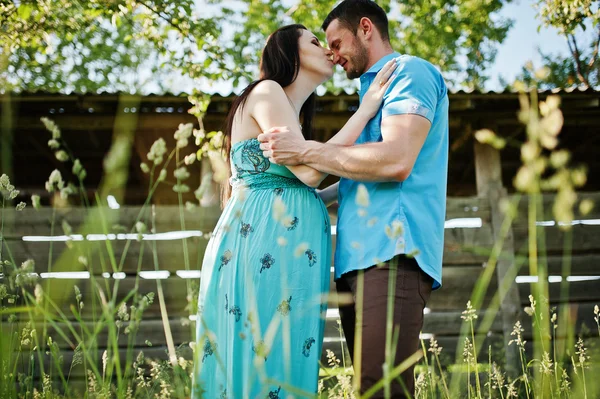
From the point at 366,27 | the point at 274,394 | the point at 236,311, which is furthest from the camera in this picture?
the point at 366,27

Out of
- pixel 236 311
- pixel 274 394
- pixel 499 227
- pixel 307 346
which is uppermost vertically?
pixel 499 227

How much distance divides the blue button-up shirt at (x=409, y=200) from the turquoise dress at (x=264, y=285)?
0.40 ft

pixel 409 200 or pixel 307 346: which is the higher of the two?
pixel 409 200

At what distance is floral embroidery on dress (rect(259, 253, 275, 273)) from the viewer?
215cm

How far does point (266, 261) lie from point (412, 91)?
2.47ft

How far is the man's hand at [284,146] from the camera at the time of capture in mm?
2180

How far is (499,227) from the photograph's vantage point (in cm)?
623

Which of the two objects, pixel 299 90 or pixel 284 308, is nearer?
pixel 284 308

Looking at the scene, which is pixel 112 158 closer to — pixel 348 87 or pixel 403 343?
pixel 403 343

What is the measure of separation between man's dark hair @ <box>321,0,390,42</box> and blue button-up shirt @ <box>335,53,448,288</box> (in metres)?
0.38

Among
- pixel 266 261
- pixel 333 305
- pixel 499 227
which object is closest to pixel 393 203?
pixel 266 261

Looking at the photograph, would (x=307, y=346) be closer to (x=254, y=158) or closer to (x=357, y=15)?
(x=254, y=158)

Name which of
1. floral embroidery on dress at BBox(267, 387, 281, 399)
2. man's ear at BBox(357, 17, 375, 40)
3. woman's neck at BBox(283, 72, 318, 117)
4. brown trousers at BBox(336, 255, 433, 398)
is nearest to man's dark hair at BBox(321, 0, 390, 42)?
man's ear at BBox(357, 17, 375, 40)

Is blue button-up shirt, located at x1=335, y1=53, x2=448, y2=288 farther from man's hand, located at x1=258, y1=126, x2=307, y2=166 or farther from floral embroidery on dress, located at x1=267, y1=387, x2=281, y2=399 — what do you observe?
floral embroidery on dress, located at x1=267, y1=387, x2=281, y2=399
